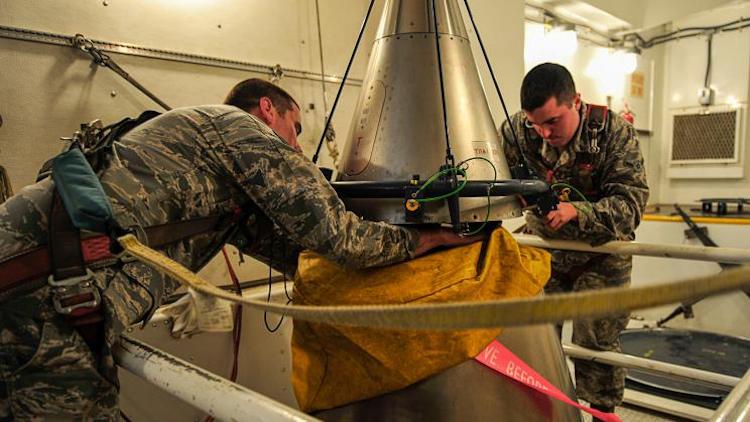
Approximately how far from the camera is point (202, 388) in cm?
66

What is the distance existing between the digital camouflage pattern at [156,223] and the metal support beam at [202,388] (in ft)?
0.19

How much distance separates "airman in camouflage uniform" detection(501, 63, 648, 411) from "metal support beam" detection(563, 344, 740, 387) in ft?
0.30

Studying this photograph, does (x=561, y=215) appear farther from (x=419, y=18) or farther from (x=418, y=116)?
(x=419, y=18)

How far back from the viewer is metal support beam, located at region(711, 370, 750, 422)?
Answer: 2.46 feet

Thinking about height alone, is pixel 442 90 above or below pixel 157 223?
above

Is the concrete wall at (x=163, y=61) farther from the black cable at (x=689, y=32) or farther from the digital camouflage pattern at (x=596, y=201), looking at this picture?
the black cable at (x=689, y=32)

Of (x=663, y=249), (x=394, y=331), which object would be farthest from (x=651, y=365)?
(x=394, y=331)

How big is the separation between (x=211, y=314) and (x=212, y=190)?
696 mm

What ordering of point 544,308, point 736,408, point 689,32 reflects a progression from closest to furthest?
point 544,308
point 736,408
point 689,32

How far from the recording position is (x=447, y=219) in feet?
3.41

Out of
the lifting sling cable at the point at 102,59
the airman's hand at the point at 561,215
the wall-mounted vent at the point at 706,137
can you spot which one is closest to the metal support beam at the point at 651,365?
the airman's hand at the point at 561,215

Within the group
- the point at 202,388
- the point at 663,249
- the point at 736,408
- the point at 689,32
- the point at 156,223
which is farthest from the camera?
the point at 689,32

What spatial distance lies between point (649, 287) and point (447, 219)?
0.67m

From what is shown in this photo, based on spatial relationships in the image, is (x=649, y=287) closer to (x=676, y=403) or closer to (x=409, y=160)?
(x=409, y=160)
